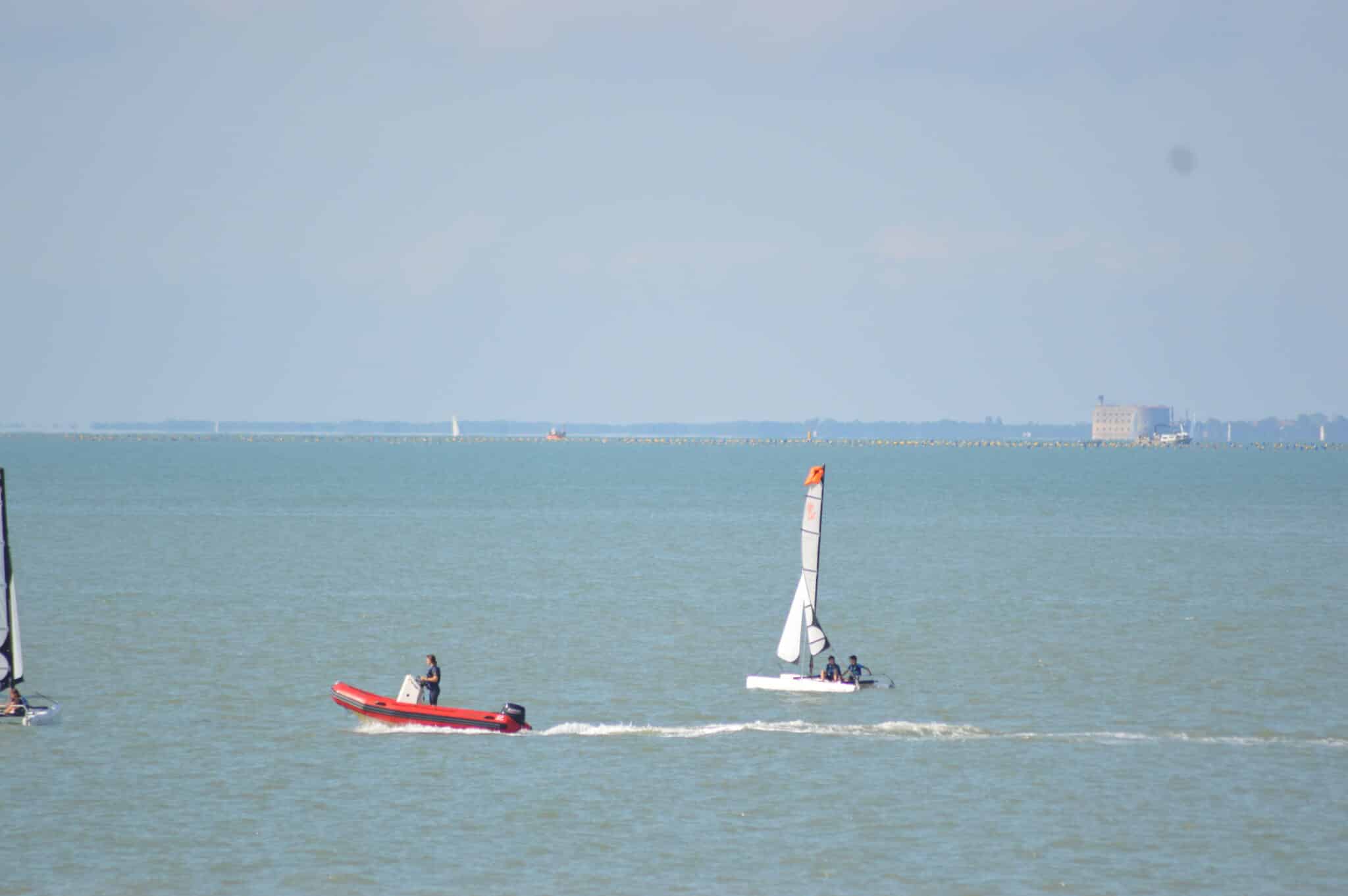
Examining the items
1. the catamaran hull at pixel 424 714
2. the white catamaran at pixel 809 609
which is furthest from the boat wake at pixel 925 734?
the white catamaran at pixel 809 609

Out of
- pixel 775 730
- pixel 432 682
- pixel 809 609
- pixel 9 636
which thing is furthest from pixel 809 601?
pixel 9 636

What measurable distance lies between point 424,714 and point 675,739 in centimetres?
820

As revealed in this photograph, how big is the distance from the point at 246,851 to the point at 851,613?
5110 centimetres

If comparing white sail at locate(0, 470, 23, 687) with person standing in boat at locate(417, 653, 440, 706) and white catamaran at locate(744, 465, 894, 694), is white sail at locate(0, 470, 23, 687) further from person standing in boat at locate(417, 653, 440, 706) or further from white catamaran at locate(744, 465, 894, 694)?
white catamaran at locate(744, 465, 894, 694)

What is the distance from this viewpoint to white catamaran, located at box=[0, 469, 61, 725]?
5294 centimetres

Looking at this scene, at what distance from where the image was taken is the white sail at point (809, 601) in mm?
64125

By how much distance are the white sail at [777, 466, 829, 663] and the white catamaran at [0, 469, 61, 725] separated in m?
27.2

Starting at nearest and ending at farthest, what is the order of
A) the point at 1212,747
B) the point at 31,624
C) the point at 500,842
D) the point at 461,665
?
the point at 500,842
the point at 1212,747
the point at 461,665
the point at 31,624

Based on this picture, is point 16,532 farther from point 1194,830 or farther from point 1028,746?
point 1194,830

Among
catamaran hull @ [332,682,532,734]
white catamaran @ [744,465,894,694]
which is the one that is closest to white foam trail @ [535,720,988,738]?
catamaran hull @ [332,682,532,734]

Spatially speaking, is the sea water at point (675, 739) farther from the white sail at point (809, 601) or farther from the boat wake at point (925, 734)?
the white sail at point (809, 601)

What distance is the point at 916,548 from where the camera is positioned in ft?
433

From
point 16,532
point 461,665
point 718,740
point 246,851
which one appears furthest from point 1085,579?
point 16,532

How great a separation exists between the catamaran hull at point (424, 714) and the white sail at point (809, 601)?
1506cm
